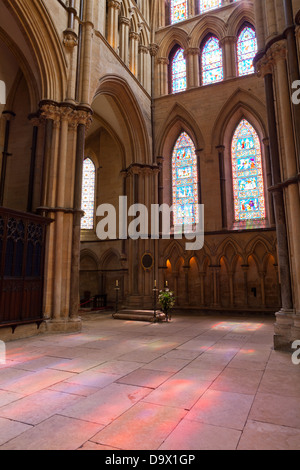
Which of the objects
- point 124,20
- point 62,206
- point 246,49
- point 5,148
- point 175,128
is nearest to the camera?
point 62,206

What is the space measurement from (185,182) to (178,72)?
5.68 metres

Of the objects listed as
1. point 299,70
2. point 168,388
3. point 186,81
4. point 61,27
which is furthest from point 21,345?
point 186,81

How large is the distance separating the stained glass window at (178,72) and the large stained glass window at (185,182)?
244 cm

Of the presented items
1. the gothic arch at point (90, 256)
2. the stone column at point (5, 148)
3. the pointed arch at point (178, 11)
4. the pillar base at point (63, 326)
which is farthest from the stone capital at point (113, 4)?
the pillar base at point (63, 326)

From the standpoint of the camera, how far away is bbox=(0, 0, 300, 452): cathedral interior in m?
6.27

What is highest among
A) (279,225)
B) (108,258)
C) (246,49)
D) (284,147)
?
(246,49)

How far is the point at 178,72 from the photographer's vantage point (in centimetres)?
1491

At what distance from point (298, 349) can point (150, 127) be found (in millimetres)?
11582

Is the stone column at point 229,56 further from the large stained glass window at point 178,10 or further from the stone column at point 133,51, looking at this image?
the stone column at point 133,51

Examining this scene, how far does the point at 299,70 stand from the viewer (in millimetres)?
5684

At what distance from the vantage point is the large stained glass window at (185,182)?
1335cm

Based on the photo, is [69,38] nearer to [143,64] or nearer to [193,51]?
[143,64]

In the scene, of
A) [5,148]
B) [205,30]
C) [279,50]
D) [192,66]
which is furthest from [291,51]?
[205,30]
